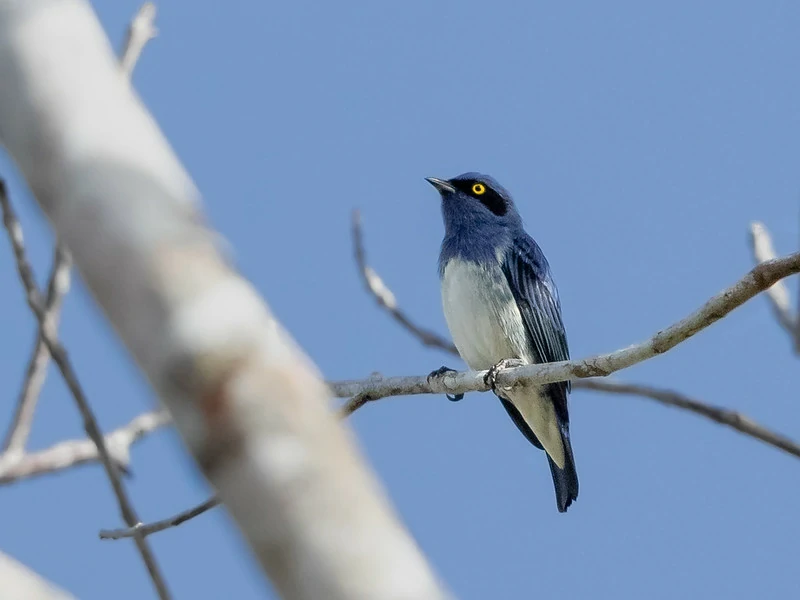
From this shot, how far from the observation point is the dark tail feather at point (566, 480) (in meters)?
8.91

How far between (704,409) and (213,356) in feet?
18.7

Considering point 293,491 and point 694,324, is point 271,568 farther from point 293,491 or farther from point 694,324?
point 694,324

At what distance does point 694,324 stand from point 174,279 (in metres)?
3.67

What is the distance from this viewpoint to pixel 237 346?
1.48 meters

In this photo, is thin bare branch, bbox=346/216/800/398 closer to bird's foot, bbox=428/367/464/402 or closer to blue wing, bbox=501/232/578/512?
bird's foot, bbox=428/367/464/402

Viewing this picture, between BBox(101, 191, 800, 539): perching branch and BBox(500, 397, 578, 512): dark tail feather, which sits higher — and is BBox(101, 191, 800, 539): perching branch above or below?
above

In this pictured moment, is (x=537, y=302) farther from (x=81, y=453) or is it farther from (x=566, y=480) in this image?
(x=81, y=453)

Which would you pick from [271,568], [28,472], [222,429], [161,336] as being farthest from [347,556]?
[28,472]

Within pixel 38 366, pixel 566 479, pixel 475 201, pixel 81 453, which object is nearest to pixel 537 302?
pixel 475 201

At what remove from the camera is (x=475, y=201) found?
9.78 metres

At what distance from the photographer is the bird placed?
8586mm

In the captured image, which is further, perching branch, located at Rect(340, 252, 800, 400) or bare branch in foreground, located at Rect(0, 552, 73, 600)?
perching branch, located at Rect(340, 252, 800, 400)

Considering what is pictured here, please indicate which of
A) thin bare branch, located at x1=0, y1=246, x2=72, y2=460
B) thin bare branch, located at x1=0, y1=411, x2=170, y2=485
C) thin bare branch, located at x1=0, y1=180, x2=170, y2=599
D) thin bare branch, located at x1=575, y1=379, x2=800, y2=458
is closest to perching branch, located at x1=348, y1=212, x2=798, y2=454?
thin bare branch, located at x1=575, y1=379, x2=800, y2=458

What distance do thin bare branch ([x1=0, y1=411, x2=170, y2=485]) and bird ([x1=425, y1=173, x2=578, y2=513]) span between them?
333 cm
